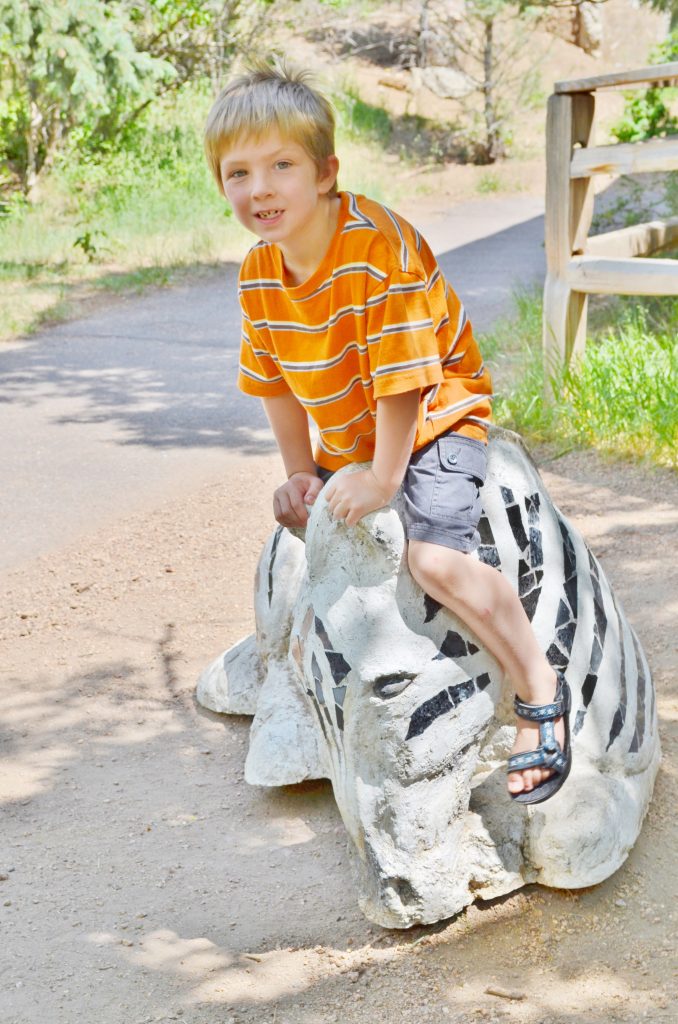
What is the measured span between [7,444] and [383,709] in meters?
4.96

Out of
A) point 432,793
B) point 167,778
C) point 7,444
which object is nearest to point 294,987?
point 432,793

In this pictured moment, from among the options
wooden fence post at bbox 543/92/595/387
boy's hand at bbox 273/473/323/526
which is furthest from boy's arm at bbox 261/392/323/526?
wooden fence post at bbox 543/92/595/387

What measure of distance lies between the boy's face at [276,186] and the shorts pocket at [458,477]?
59cm

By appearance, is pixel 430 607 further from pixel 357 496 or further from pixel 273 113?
pixel 273 113

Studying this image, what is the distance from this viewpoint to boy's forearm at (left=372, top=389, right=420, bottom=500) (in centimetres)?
266

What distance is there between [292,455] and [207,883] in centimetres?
113

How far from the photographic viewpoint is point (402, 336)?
104 inches

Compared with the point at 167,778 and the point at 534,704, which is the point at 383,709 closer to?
the point at 534,704

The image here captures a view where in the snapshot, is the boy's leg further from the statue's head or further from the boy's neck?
the boy's neck

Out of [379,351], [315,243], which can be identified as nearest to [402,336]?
[379,351]

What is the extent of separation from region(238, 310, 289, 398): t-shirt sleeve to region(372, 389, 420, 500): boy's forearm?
0.50 meters

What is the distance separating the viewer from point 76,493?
6.29 metres

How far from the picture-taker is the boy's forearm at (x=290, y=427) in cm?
329

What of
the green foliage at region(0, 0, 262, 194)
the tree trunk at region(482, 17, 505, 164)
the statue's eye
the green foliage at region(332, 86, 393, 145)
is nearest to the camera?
the statue's eye
